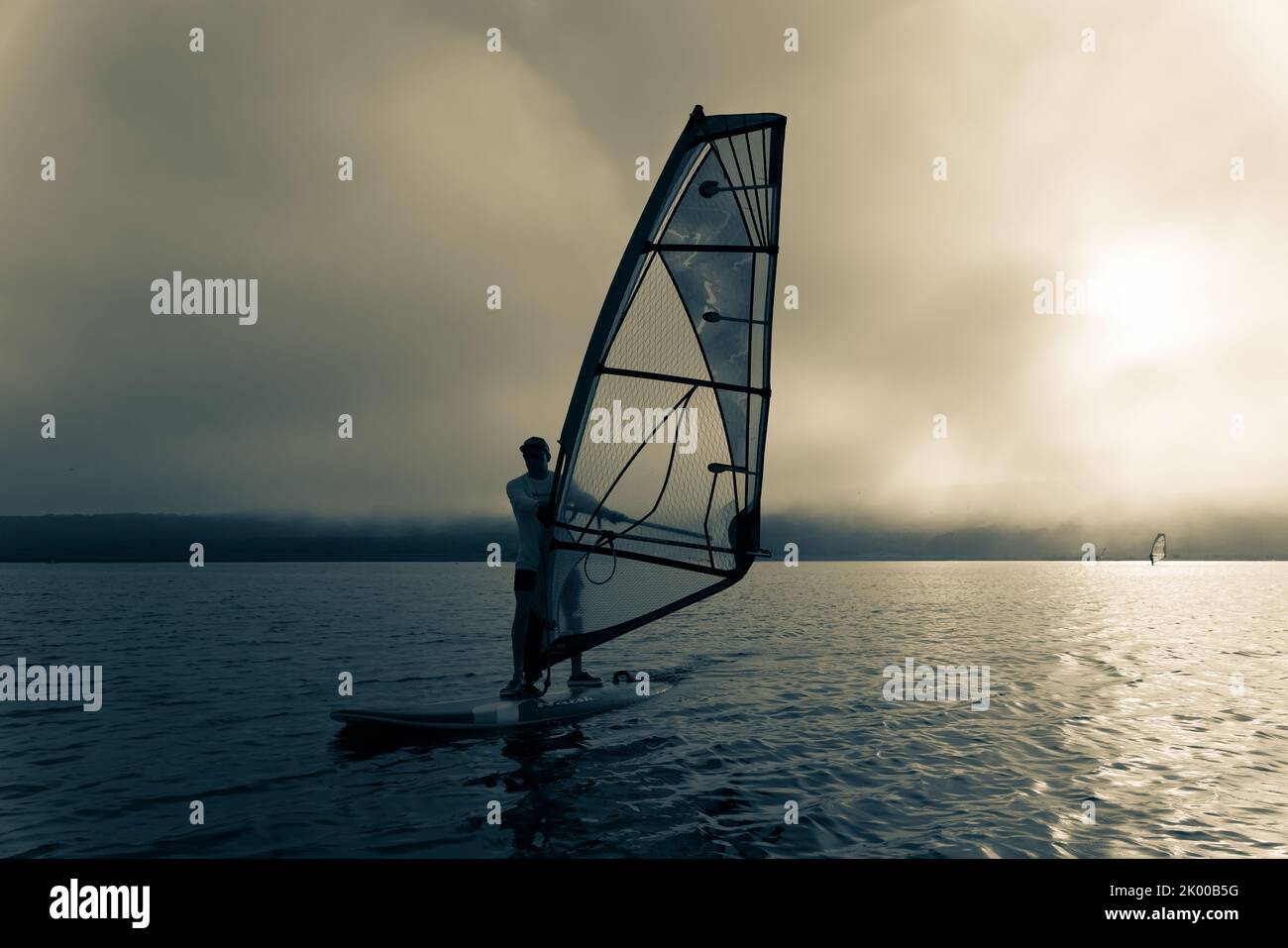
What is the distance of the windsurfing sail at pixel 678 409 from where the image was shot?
28.3 ft

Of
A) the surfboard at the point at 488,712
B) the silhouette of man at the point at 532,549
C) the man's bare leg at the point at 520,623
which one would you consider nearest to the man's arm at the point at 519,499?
the silhouette of man at the point at 532,549

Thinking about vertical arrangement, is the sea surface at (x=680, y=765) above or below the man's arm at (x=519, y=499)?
below

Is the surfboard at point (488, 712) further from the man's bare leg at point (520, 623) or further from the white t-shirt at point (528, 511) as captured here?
the white t-shirt at point (528, 511)

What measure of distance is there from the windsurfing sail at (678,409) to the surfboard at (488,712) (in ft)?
4.27

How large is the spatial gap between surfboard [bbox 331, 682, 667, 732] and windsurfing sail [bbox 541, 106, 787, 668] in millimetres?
1302

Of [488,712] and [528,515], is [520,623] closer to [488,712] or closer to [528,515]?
[488,712]

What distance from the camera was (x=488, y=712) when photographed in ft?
32.4

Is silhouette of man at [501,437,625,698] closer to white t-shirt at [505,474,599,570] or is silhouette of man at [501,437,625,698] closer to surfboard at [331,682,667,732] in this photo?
white t-shirt at [505,474,599,570]

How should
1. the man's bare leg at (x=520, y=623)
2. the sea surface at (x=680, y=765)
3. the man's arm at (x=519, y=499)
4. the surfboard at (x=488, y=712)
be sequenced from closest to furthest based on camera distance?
the sea surface at (x=680, y=765), the surfboard at (x=488, y=712), the man's arm at (x=519, y=499), the man's bare leg at (x=520, y=623)

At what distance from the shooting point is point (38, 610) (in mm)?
35781

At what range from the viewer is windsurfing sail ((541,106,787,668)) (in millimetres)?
8633
